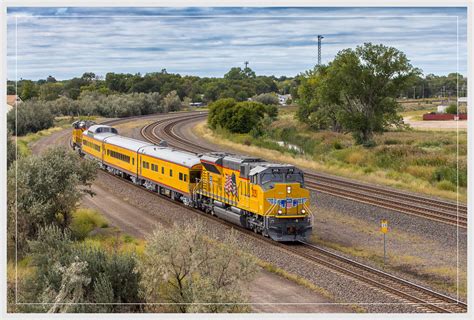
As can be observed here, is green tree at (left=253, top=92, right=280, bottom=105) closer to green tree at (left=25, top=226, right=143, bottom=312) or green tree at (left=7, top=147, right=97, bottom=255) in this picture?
green tree at (left=7, top=147, right=97, bottom=255)

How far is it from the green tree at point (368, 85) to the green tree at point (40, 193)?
98.5 feet

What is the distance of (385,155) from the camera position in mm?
49250

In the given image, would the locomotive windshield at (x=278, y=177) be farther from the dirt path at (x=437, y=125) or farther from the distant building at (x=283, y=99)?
the distant building at (x=283, y=99)

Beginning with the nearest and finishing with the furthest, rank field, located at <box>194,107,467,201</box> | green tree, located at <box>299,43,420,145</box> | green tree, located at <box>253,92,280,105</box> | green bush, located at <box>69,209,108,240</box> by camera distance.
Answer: green bush, located at <box>69,209,108,240</box> < field, located at <box>194,107,467,201</box> < green tree, located at <box>299,43,420,145</box> < green tree, located at <box>253,92,280,105</box>

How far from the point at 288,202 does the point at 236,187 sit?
3.24 meters

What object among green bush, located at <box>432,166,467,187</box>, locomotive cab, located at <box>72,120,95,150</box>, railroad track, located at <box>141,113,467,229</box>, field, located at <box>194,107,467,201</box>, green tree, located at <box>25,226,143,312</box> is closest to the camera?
green tree, located at <box>25,226,143,312</box>

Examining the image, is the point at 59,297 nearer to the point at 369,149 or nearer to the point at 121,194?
the point at 121,194

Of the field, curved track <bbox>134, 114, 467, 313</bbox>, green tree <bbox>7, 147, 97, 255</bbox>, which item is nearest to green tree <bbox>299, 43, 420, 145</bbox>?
the field

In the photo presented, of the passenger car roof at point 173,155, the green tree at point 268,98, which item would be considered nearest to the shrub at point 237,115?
the green tree at point 268,98

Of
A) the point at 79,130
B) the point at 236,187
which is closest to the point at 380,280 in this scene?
the point at 236,187

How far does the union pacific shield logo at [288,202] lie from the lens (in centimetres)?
2691

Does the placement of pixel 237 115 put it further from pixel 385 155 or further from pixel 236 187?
pixel 236 187

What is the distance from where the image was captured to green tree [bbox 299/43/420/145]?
5156cm

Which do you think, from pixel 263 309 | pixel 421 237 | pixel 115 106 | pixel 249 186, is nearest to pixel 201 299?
pixel 263 309
